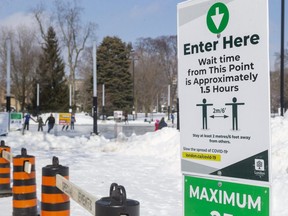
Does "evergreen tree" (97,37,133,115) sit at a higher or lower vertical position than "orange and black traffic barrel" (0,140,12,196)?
higher

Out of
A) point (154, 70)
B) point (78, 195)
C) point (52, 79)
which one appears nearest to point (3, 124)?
point (78, 195)

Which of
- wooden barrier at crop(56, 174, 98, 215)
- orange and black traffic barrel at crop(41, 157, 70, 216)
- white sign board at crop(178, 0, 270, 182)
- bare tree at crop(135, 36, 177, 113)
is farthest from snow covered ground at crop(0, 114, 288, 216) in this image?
bare tree at crop(135, 36, 177, 113)

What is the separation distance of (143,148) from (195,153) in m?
13.5

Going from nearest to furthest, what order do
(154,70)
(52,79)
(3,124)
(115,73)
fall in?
(3,124), (52,79), (115,73), (154,70)

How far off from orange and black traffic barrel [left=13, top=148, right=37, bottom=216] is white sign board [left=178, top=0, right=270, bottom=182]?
4.09m

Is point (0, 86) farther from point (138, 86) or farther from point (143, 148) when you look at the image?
point (143, 148)

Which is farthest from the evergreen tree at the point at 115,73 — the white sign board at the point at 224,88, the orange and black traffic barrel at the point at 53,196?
the white sign board at the point at 224,88

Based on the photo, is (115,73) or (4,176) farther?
(115,73)

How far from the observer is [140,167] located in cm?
1255

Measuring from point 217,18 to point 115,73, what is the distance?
2652 inches

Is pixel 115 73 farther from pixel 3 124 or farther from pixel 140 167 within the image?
pixel 140 167

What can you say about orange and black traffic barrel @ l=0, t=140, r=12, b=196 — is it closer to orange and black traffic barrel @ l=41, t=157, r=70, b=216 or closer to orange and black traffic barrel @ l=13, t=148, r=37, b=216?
orange and black traffic barrel @ l=13, t=148, r=37, b=216

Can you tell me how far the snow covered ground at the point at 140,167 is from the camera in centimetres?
750

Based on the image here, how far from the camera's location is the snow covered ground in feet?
24.6
